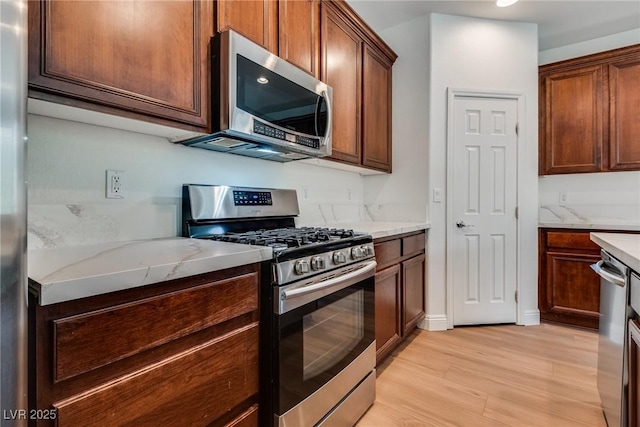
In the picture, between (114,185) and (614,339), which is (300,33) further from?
(614,339)

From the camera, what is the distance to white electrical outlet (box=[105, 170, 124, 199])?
1.28 meters

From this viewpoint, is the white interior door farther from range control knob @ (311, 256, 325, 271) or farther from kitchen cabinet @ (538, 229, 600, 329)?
range control knob @ (311, 256, 325, 271)

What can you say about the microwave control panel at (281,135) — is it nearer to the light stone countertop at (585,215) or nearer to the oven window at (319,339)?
the oven window at (319,339)

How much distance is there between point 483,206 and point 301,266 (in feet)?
7.03

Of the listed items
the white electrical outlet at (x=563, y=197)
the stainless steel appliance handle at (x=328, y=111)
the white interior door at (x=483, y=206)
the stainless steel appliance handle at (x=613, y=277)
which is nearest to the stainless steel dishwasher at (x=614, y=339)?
the stainless steel appliance handle at (x=613, y=277)

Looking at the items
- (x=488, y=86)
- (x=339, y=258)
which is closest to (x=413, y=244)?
(x=339, y=258)

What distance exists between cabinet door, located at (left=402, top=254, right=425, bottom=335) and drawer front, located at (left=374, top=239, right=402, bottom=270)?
153 mm

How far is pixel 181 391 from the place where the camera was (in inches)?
34.4

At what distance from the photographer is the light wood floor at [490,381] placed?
1.59 metres


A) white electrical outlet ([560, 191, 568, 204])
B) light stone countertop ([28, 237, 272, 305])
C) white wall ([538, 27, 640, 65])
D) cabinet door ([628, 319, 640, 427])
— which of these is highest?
white wall ([538, 27, 640, 65])

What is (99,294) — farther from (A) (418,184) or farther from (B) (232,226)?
(A) (418,184)

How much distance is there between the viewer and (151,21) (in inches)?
44.6

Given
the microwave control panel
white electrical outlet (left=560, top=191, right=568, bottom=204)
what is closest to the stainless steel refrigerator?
the microwave control panel

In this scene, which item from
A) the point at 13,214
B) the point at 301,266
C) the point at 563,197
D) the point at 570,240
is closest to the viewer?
the point at 13,214
